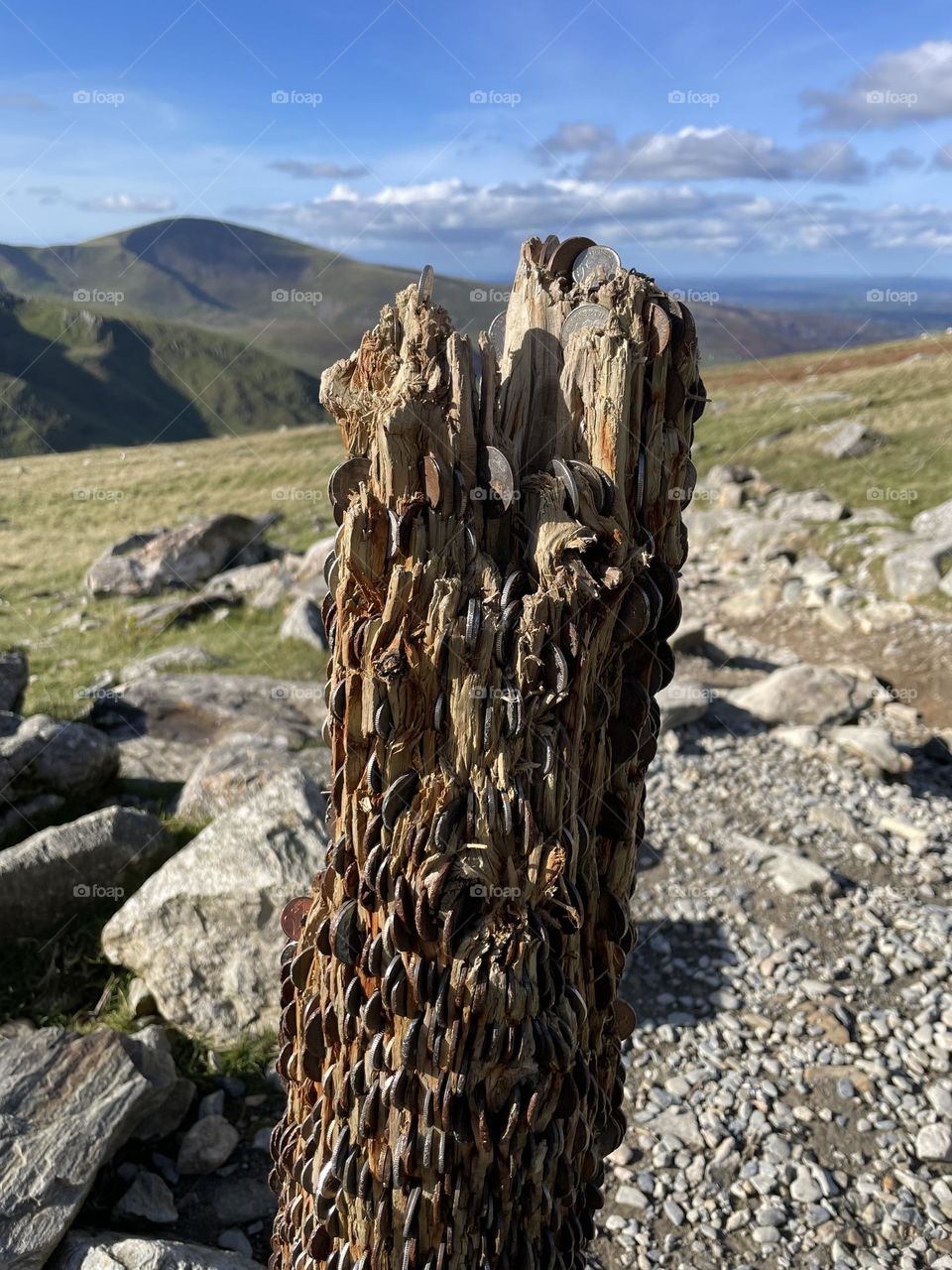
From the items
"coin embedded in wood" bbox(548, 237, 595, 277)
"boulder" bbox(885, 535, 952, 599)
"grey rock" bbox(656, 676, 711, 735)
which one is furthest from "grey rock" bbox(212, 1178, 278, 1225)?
"boulder" bbox(885, 535, 952, 599)

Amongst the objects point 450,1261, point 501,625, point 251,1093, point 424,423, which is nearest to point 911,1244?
point 450,1261

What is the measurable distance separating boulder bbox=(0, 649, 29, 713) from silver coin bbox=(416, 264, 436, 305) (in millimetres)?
11164

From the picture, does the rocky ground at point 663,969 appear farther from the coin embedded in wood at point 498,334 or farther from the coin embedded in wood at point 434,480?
the coin embedded in wood at point 498,334

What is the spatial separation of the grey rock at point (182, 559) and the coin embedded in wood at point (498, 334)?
21.1 metres

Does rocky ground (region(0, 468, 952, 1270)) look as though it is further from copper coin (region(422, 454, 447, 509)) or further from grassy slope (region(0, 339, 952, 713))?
copper coin (region(422, 454, 447, 509))

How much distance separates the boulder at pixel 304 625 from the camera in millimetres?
16125

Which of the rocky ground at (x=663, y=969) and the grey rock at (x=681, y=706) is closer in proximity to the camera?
the rocky ground at (x=663, y=969)

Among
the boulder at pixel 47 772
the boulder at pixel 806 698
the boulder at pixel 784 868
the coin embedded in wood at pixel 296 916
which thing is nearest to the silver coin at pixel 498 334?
the coin embedded in wood at pixel 296 916

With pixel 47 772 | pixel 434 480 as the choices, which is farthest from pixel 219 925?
pixel 434 480

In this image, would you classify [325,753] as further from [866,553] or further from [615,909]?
[866,553]

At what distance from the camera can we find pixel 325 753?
1116cm

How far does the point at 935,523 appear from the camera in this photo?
65.4ft

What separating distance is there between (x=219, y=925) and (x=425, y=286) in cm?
569

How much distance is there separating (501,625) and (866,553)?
18.4 m
